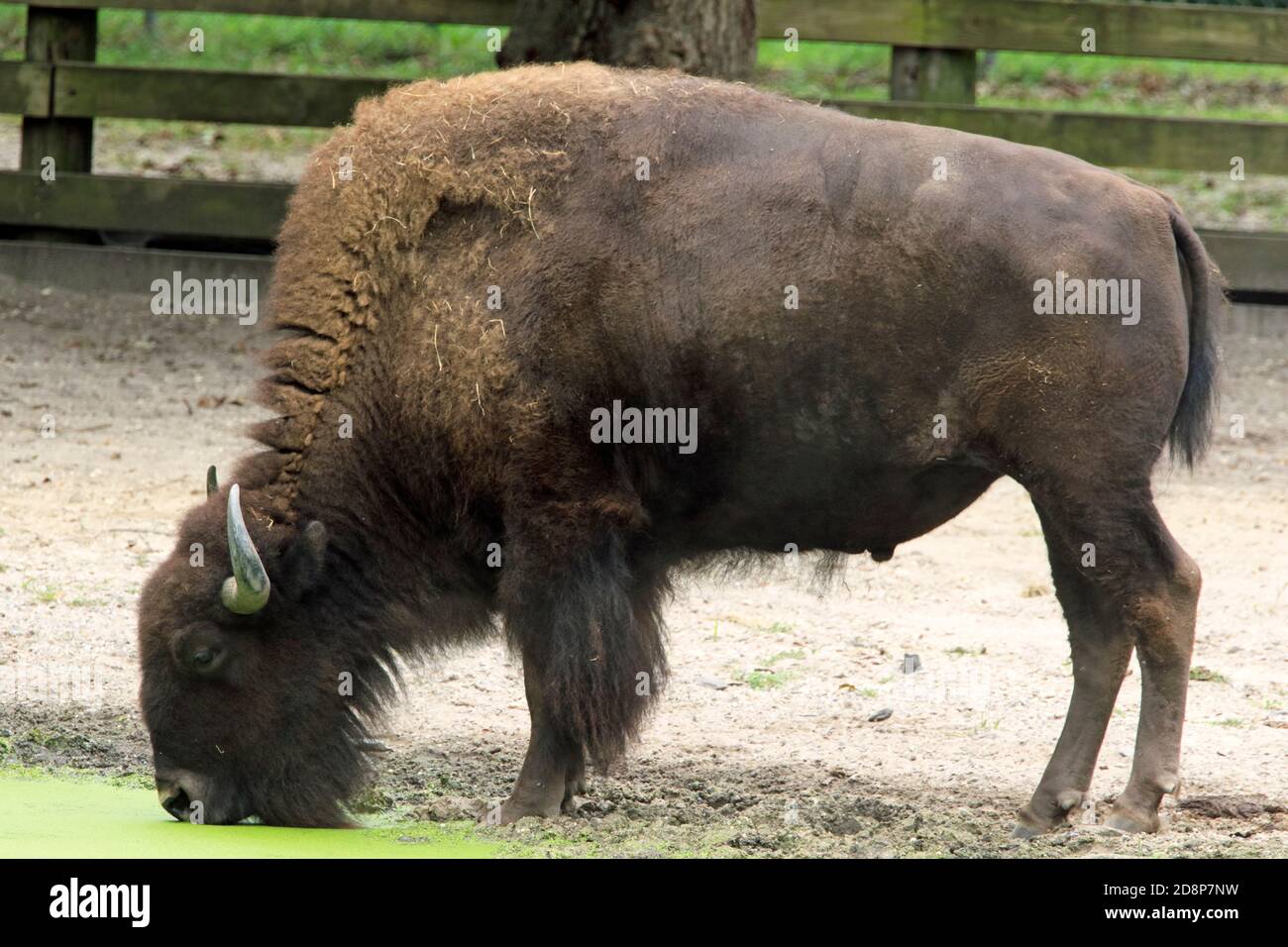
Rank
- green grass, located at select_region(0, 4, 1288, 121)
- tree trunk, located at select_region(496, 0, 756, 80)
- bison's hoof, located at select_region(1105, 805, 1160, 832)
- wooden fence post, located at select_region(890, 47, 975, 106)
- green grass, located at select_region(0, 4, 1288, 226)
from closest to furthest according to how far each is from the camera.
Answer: bison's hoof, located at select_region(1105, 805, 1160, 832) → tree trunk, located at select_region(496, 0, 756, 80) → wooden fence post, located at select_region(890, 47, 975, 106) → green grass, located at select_region(0, 4, 1288, 226) → green grass, located at select_region(0, 4, 1288, 121)

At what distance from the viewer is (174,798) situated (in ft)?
15.6

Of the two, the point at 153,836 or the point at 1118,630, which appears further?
the point at 1118,630

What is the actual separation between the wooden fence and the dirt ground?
1892 millimetres

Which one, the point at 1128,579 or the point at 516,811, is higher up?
the point at 1128,579

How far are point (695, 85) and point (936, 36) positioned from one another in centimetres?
592

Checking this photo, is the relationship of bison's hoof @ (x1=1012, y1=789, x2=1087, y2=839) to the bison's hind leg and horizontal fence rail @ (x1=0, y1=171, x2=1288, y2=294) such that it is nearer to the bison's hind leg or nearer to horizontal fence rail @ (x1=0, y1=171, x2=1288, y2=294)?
the bison's hind leg

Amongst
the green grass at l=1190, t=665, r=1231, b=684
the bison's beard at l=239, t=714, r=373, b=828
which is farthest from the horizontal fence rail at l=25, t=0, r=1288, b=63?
the bison's beard at l=239, t=714, r=373, b=828

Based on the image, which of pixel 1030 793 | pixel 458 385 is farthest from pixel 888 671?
pixel 458 385

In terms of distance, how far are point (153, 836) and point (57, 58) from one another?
302 inches

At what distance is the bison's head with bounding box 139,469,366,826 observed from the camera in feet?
15.6

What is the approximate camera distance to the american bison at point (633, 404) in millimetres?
4598

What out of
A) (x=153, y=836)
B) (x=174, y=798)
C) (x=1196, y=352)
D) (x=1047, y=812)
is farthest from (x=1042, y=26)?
(x=153, y=836)

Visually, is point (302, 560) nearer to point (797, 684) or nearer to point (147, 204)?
point (797, 684)

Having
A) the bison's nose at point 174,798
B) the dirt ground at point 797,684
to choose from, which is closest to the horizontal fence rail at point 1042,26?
the dirt ground at point 797,684
